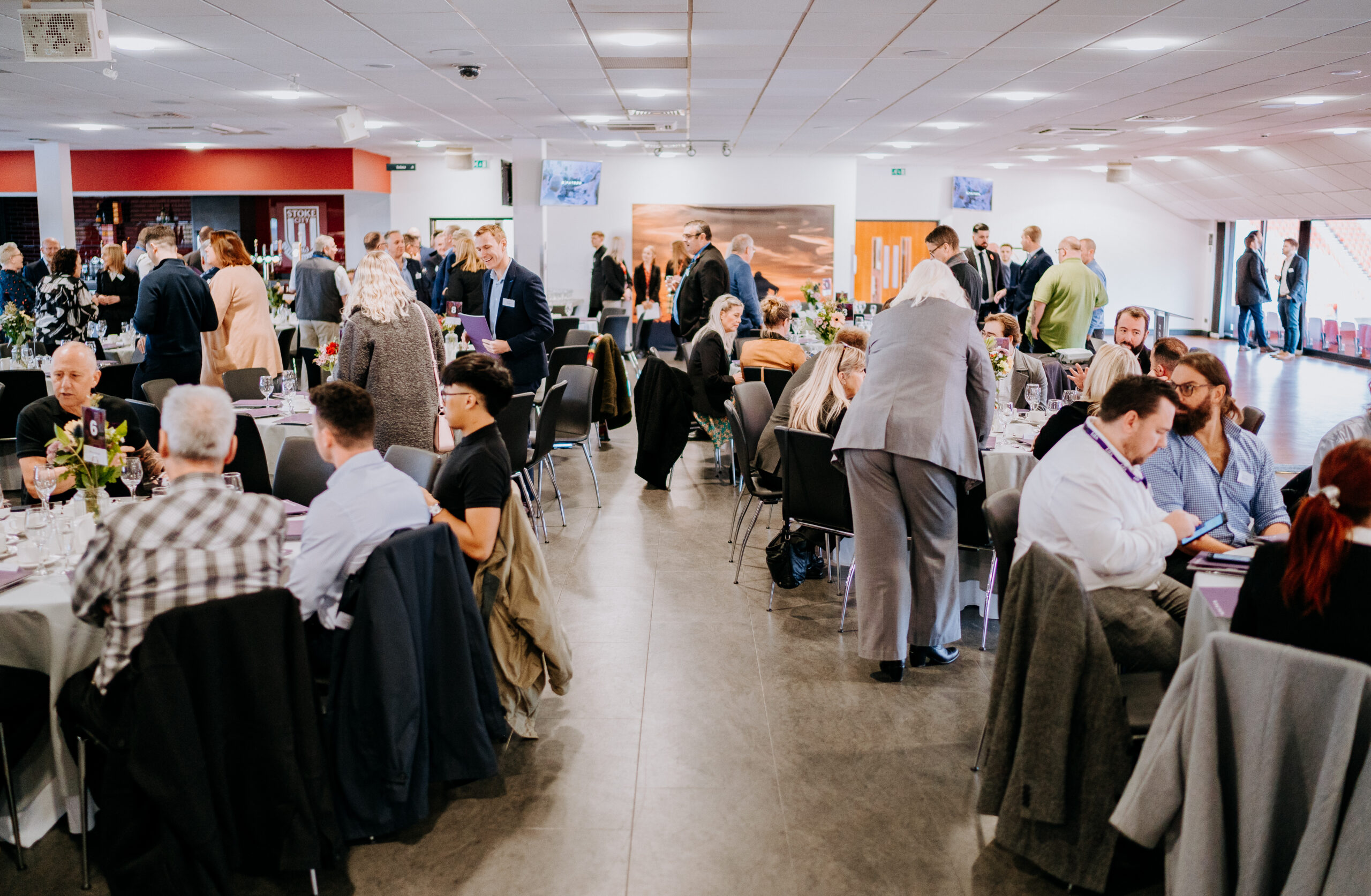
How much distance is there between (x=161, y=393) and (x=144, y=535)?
292 cm

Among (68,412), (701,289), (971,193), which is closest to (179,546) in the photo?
(68,412)

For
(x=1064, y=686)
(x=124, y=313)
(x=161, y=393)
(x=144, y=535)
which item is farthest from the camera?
(x=124, y=313)

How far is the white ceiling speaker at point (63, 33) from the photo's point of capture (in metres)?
5.07

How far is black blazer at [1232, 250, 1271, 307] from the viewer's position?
1498 cm

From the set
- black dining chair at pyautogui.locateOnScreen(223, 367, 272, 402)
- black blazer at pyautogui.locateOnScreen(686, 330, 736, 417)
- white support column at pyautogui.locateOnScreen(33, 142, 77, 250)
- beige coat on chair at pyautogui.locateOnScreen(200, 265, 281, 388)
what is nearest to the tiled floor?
black blazer at pyautogui.locateOnScreen(686, 330, 736, 417)

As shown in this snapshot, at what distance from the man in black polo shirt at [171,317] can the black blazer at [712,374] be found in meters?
2.96

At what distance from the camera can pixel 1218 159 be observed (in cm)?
1488

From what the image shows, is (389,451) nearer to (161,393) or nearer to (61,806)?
(61,806)

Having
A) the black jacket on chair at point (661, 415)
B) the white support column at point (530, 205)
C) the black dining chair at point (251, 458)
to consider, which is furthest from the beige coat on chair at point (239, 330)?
the white support column at point (530, 205)

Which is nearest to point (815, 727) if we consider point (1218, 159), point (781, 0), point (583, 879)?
point (583, 879)

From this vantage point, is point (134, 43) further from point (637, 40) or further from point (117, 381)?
point (637, 40)

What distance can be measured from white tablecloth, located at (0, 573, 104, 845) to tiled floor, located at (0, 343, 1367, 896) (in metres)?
0.11

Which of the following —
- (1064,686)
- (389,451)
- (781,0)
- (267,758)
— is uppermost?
(781,0)

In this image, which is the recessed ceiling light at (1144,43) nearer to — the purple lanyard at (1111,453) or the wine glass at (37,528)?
the purple lanyard at (1111,453)
